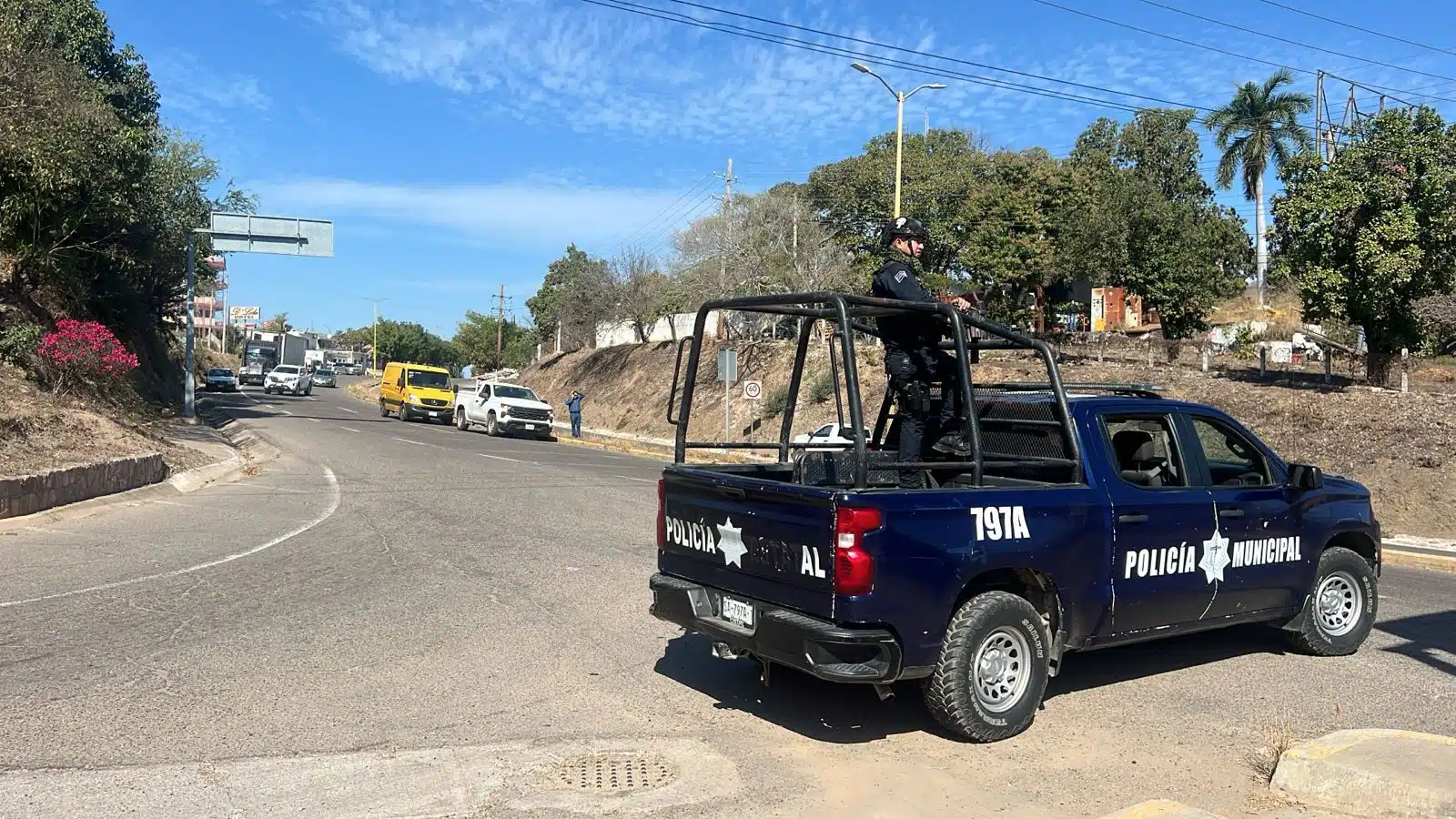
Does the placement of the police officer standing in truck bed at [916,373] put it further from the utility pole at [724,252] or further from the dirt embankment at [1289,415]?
the utility pole at [724,252]

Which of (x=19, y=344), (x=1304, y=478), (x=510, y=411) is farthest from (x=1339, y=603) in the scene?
(x=510, y=411)

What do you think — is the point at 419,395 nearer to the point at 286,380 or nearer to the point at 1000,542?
the point at 286,380

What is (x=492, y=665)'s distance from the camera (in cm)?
654

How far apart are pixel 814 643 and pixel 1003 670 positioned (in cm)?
111

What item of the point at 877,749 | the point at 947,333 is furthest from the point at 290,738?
the point at 947,333

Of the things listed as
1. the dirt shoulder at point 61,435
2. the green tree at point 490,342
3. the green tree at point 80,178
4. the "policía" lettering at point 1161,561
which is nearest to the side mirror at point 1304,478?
the "policía" lettering at point 1161,561

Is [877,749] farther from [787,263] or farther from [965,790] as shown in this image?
[787,263]

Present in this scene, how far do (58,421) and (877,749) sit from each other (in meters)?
15.5

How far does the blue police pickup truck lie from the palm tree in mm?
49190

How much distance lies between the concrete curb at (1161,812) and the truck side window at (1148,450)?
2.35m

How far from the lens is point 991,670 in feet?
17.7

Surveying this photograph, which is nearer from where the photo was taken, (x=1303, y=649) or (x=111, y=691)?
(x=111, y=691)

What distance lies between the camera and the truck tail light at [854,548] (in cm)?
490

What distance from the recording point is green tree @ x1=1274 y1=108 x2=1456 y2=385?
19.6 meters
